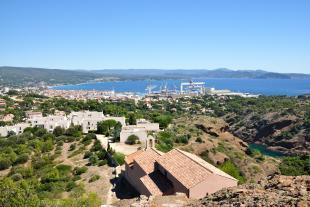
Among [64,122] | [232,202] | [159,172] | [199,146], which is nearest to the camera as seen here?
[232,202]

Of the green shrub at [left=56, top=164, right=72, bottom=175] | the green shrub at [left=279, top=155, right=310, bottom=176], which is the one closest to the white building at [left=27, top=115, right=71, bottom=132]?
the green shrub at [left=56, top=164, right=72, bottom=175]

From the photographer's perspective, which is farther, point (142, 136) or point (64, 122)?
point (64, 122)

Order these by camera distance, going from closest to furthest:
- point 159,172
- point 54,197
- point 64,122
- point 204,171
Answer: point 204,171
point 159,172
point 54,197
point 64,122

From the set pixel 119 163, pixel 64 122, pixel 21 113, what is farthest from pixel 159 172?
pixel 21 113

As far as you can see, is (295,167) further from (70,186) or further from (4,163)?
(4,163)

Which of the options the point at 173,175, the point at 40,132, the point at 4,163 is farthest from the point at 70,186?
the point at 40,132

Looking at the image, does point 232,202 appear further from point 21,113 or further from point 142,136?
point 21,113

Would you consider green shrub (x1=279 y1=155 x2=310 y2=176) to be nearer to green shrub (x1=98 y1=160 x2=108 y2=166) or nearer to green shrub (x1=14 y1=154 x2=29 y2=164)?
green shrub (x1=98 y1=160 x2=108 y2=166)

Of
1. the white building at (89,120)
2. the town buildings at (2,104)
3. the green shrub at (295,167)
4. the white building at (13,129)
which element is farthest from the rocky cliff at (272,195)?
the town buildings at (2,104)
